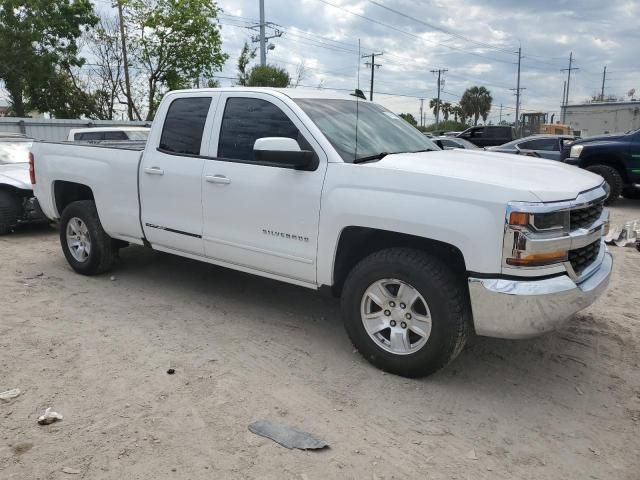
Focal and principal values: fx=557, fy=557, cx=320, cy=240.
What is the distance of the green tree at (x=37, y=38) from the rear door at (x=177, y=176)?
22435 millimetres

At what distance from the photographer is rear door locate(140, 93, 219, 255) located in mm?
4738

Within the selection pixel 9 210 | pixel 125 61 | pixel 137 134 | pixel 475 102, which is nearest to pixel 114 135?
pixel 137 134

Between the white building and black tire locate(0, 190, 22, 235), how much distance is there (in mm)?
24539

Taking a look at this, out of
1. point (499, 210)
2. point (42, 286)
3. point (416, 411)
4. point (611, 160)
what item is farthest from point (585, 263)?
point (611, 160)

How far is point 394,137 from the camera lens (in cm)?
454

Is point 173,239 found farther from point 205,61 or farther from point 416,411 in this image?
point 205,61

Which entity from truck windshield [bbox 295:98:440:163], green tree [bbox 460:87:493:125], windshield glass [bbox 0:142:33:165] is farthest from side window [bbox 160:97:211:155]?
green tree [bbox 460:87:493:125]

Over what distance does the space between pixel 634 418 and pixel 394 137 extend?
8.50ft

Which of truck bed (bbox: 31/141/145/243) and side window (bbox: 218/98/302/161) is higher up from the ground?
side window (bbox: 218/98/302/161)

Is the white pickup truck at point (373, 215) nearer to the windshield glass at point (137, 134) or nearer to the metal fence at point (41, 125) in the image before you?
the windshield glass at point (137, 134)

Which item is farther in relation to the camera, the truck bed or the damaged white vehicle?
the damaged white vehicle

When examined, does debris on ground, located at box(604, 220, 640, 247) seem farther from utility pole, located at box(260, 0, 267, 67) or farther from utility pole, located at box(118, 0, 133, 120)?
utility pole, located at box(260, 0, 267, 67)

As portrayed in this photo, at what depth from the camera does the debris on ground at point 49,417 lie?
3164 mm

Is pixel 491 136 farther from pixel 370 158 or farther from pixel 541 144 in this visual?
pixel 370 158
